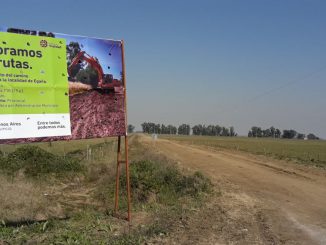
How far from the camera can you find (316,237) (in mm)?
7891

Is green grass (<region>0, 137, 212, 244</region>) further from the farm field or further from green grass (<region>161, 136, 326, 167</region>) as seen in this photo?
green grass (<region>161, 136, 326, 167</region>)

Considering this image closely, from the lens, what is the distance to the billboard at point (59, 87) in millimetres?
7645

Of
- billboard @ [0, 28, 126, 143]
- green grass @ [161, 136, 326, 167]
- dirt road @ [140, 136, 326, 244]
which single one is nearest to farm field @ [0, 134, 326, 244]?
dirt road @ [140, 136, 326, 244]

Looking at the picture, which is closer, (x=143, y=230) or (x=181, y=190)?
(x=143, y=230)

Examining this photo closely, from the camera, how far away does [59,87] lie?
8.23m

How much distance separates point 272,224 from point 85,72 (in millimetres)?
4408

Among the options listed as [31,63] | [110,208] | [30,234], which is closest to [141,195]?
[110,208]

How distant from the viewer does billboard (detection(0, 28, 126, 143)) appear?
764 centimetres

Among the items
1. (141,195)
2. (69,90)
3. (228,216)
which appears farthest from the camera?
(141,195)

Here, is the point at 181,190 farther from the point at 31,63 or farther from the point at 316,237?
the point at 31,63

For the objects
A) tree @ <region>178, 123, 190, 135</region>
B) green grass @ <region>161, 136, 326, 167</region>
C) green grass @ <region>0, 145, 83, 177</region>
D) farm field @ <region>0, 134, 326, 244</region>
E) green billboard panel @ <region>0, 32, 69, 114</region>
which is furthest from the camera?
tree @ <region>178, 123, 190, 135</region>

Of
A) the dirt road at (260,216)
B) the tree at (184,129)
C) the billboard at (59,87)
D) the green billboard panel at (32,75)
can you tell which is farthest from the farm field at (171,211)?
the tree at (184,129)

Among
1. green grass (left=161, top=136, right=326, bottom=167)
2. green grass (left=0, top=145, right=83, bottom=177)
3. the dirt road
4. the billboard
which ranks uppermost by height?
the billboard

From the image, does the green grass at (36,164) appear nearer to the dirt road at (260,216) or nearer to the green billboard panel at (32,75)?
the dirt road at (260,216)
